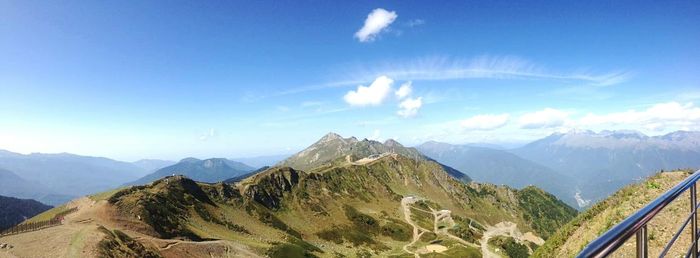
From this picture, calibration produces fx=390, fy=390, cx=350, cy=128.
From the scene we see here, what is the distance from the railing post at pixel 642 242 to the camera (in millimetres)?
4766

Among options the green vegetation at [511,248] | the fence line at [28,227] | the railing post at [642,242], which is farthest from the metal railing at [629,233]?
the green vegetation at [511,248]

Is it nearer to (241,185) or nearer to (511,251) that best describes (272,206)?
(241,185)

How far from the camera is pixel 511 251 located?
160 m

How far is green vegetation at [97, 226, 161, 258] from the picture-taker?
6291 cm

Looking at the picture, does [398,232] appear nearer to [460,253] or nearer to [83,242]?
[460,253]

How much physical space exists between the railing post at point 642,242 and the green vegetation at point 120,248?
7141 cm

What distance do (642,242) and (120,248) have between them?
257 feet

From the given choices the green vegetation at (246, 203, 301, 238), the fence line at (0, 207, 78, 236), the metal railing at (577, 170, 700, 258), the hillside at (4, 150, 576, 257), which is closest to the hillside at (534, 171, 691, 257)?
the metal railing at (577, 170, 700, 258)

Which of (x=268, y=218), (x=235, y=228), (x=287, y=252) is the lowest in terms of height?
(x=268, y=218)

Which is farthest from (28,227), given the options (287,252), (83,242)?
(287,252)

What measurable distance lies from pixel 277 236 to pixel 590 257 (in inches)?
6023

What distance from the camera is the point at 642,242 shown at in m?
4.95

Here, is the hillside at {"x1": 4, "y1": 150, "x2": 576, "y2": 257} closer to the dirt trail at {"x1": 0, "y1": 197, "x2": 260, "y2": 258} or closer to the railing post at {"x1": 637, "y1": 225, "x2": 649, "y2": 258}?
the dirt trail at {"x1": 0, "y1": 197, "x2": 260, "y2": 258}

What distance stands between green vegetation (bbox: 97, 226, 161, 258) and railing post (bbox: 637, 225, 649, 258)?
234ft
